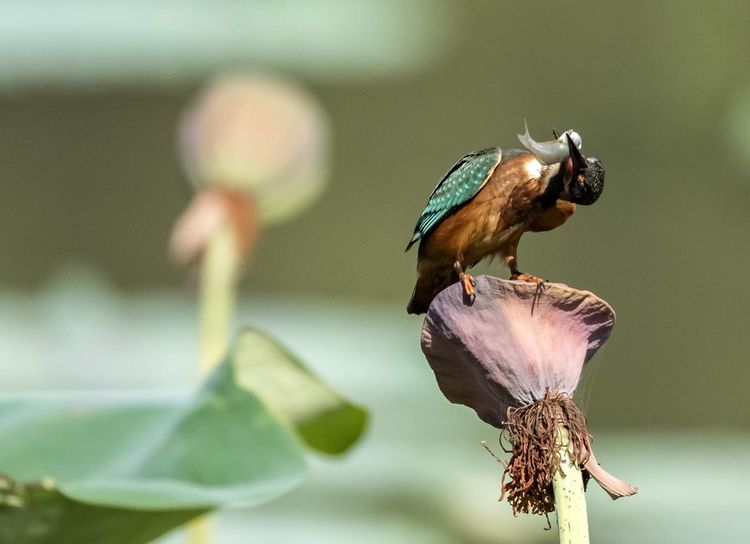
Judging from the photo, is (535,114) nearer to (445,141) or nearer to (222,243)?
(445,141)

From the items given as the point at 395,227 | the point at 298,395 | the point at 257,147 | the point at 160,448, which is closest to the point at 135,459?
the point at 160,448

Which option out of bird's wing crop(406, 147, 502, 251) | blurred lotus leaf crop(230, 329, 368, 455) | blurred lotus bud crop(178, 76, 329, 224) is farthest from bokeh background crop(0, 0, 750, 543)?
bird's wing crop(406, 147, 502, 251)

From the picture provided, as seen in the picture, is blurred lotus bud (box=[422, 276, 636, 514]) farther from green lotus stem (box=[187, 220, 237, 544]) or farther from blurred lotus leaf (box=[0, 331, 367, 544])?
green lotus stem (box=[187, 220, 237, 544])

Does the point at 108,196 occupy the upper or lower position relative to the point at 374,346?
upper

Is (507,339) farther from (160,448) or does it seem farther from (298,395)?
(298,395)

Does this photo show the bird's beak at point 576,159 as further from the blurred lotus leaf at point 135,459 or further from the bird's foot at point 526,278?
the blurred lotus leaf at point 135,459

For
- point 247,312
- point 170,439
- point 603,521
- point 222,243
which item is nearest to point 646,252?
point 603,521

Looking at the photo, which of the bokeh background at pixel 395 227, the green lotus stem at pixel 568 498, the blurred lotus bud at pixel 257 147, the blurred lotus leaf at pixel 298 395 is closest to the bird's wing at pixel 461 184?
the green lotus stem at pixel 568 498
